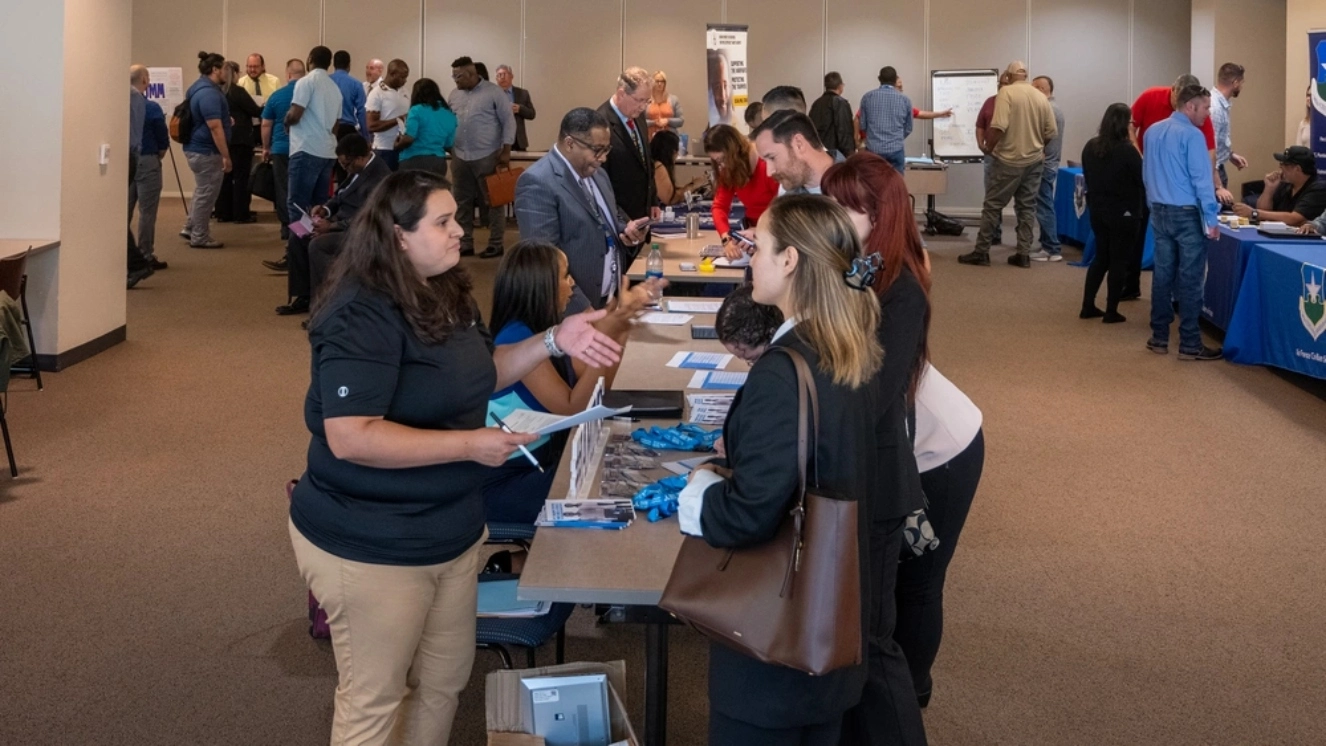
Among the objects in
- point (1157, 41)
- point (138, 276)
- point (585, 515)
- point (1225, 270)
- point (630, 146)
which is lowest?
point (585, 515)

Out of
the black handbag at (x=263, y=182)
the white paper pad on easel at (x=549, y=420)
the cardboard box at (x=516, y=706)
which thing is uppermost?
the black handbag at (x=263, y=182)

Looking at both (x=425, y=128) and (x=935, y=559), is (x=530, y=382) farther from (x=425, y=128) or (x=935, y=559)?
(x=425, y=128)

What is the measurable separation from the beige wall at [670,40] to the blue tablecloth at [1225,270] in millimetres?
8028

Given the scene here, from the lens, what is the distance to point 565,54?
16906 mm

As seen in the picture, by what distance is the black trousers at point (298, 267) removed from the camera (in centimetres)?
917

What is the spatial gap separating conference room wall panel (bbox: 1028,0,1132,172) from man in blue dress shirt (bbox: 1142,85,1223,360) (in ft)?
28.6

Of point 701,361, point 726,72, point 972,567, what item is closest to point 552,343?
point 701,361

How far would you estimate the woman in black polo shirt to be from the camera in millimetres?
2377

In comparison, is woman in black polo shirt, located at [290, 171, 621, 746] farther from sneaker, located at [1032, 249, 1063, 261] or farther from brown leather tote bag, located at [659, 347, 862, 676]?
sneaker, located at [1032, 249, 1063, 261]

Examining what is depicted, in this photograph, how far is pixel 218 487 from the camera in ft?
17.7

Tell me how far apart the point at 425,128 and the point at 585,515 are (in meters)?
9.78

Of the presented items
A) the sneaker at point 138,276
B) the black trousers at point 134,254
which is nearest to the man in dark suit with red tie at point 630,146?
the sneaker at point 138,276

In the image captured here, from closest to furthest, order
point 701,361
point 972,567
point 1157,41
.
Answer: point 701,361, point 972,567, point 1157,41

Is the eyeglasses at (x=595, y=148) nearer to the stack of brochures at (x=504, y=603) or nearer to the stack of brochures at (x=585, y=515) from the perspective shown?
the stack of brochures at (x=504, y=603)
